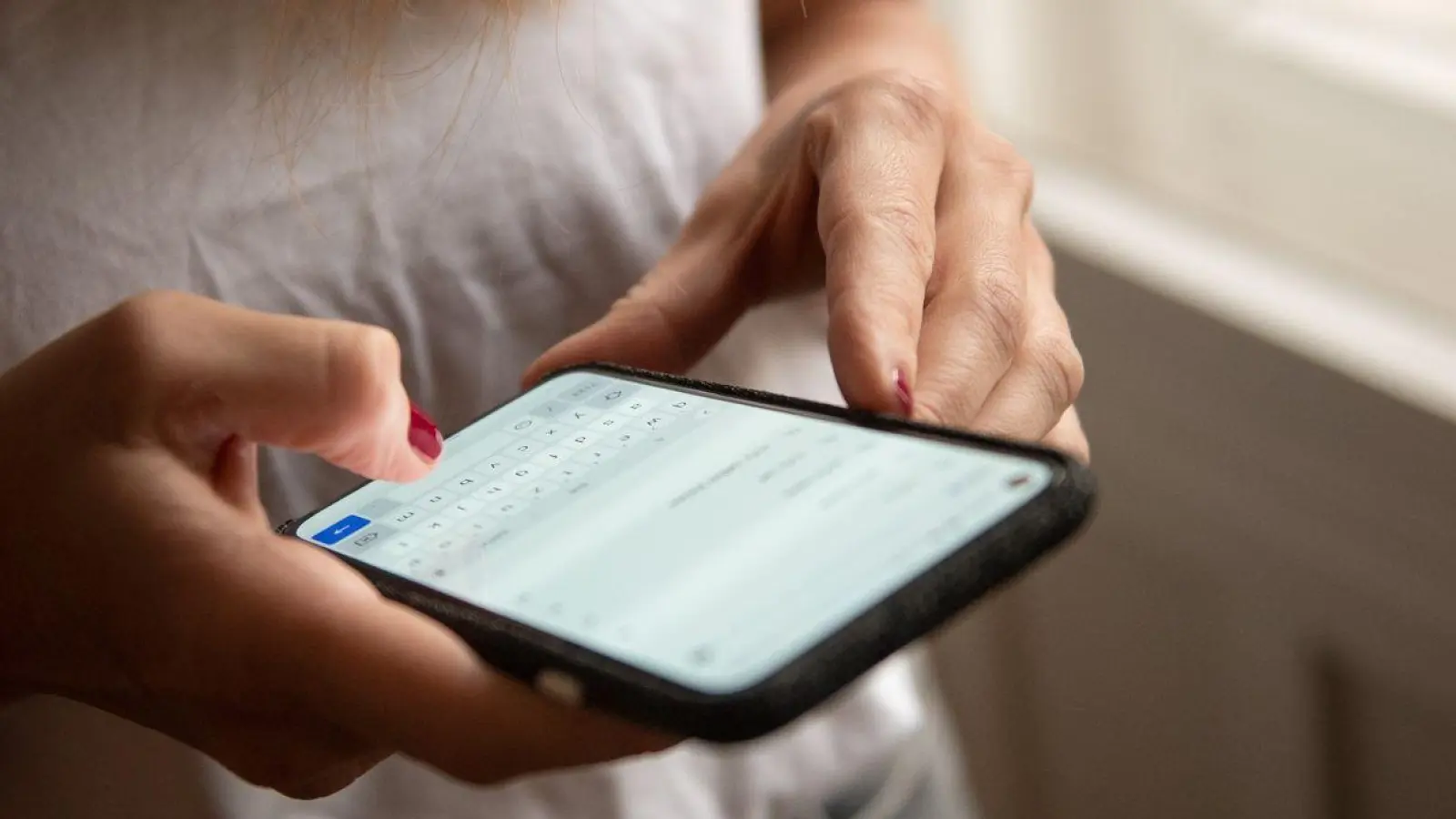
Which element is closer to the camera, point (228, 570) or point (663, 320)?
point (228, 570)

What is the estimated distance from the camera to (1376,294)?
0.57 meters

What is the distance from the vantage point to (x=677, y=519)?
303 mm

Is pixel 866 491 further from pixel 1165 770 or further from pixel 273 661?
pixel 1165 770

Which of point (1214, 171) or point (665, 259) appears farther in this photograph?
point (1214, 171)

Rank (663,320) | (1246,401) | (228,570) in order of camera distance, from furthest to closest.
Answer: (1246,401), (663,320), (228,570)

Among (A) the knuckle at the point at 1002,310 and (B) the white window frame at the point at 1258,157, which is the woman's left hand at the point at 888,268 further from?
(B) the white window frame at the point at 1258,157

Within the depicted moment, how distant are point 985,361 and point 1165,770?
A: 0.44 m

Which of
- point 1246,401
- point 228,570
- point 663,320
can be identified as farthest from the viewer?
point 1246,401

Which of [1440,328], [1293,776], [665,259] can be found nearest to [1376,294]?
[1440,328]

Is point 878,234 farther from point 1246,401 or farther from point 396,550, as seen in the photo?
point 1246,401

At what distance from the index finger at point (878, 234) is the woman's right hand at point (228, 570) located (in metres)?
0.09

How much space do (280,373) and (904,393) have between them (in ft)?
0.41

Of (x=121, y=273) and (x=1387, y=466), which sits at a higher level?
(x=121, y=273)

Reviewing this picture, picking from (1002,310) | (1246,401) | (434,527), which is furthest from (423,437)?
(1246,401)
